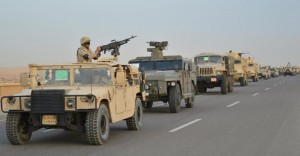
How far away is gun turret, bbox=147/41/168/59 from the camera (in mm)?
18453

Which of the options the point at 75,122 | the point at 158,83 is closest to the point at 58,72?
the point at 75,122

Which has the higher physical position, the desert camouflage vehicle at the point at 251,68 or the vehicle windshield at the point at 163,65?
the desert camouflage vehicle at the point at 251,68

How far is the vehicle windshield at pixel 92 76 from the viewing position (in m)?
9.76

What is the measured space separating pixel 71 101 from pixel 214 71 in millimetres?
20073

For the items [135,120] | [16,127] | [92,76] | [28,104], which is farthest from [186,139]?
[16,127]

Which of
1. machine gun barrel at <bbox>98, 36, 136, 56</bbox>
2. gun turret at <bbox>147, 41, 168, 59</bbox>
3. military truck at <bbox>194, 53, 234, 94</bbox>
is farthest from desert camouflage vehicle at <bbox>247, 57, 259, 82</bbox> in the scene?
machine gun barrel at <bbox>98, 36, 136, 56</bbox>

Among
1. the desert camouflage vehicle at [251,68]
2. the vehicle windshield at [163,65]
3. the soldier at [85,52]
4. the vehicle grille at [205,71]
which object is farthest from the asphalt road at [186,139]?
the desert camouflage vehicle at [251,68]

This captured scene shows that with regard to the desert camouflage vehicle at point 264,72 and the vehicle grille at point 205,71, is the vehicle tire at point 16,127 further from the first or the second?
the desert camouflage vehicle at point 264,72

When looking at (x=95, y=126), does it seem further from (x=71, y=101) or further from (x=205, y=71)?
(x=205, y=71)

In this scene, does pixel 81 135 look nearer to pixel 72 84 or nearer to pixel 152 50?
pixel 72 84

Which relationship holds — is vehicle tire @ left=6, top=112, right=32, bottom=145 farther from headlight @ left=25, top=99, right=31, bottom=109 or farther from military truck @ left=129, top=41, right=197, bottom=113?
military truck @ left=129, top=41, right=197, bottom=113

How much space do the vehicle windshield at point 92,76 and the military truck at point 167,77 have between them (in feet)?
16.7

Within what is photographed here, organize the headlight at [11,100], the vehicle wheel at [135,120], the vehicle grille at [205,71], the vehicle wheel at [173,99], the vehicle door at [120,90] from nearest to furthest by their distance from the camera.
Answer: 1. the headlight at [11,100]
2. the vehicle door at [120,90]
3. the vehicle wheel at [135,120]
4. the vehicle wheel at [173,99]
5. the vehicle grille at [205,71]

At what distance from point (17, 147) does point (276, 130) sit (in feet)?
18.6
